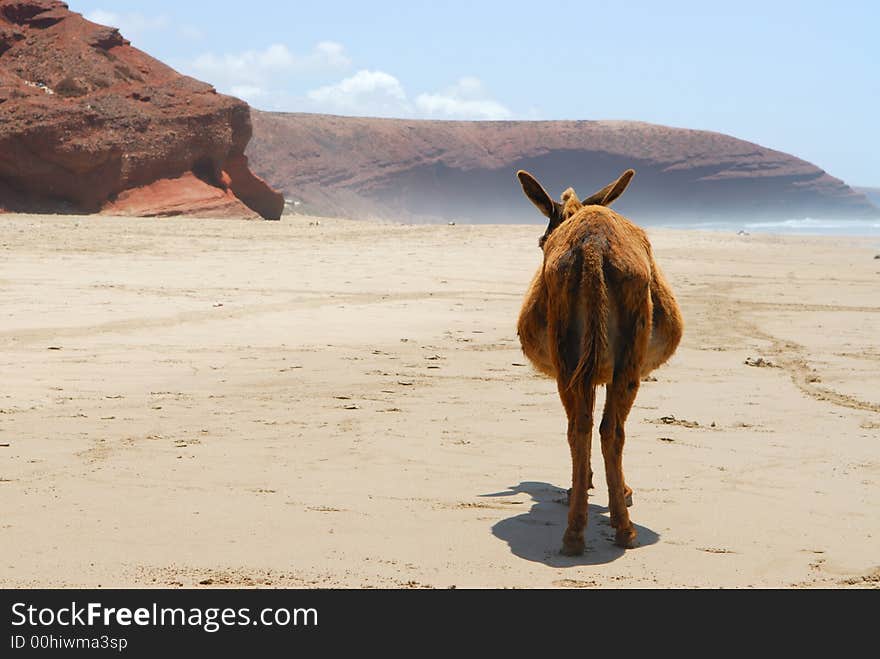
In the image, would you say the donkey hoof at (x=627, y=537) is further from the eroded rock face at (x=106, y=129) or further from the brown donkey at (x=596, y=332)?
the eroded rock face at (x=106, y=129)

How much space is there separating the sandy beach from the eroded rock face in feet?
49.6

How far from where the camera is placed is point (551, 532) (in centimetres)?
496

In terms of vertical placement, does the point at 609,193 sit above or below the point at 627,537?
above

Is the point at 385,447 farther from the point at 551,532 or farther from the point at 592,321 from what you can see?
the point at 592,321

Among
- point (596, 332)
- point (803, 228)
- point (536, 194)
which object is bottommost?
point (596, 332)

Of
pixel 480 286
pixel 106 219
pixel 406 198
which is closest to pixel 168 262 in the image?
pixel 480 286

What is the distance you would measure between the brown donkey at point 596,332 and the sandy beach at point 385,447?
0.33 metres

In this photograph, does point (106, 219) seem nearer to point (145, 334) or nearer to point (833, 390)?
point (145, 334)

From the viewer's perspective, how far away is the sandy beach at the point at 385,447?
433 centimetres

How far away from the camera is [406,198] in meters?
89.6

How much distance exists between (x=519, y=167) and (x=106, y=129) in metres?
70.6

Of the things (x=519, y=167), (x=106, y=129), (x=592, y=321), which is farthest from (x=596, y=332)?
(x=519, y=167)

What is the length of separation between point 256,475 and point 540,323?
1.76 metres

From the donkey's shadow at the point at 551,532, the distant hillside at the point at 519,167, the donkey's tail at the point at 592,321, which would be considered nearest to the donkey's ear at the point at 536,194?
the donkey's tail at the point at 592,321
